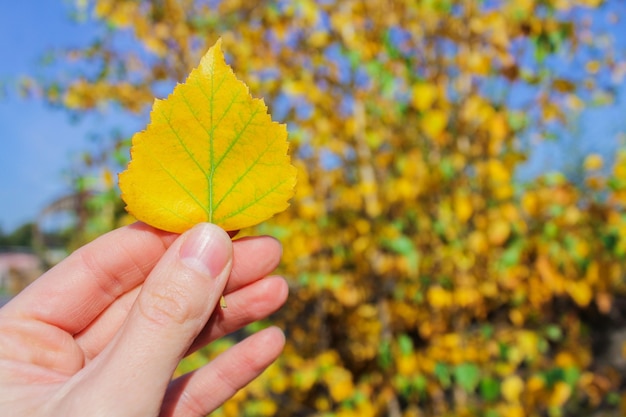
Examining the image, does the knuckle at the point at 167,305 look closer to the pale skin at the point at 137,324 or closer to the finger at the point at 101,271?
the pale skin at the point at 137,324

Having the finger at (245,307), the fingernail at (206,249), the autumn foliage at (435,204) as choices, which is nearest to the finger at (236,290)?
the finger at (245,307)

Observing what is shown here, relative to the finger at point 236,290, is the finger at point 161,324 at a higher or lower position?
higher

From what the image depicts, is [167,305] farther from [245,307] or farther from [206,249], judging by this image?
[245,307]

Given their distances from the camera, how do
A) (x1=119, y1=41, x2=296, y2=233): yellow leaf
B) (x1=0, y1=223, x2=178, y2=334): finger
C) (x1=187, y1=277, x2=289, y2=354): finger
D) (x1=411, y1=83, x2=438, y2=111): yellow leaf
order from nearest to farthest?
(x1=119, y1=41, x2=296, y2=233): yellow leaf, (x1=0, y1=223, x2=178, y2=334): finger, (x1=187, y1=277, x2=289, y2=354): finger, (x1=411, y1=83, x2=438, y2=111): yellow leaf

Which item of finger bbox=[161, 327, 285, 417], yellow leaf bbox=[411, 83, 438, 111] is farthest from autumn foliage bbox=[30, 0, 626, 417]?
finger bbox=[161, 327, 285, 417]

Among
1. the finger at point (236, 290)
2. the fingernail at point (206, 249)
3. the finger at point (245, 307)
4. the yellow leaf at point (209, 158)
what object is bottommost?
the finger at point (245, 307)

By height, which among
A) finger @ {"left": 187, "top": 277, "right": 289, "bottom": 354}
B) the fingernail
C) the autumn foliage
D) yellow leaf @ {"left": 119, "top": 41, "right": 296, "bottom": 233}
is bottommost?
the autumn foliage

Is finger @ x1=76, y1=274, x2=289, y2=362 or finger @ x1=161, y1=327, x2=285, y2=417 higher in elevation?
finger @ x1=76, y1=274, x2=289, y2=362

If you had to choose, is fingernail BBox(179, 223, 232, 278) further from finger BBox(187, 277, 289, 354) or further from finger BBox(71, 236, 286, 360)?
finger BBox(187, 277, 289, 354)
